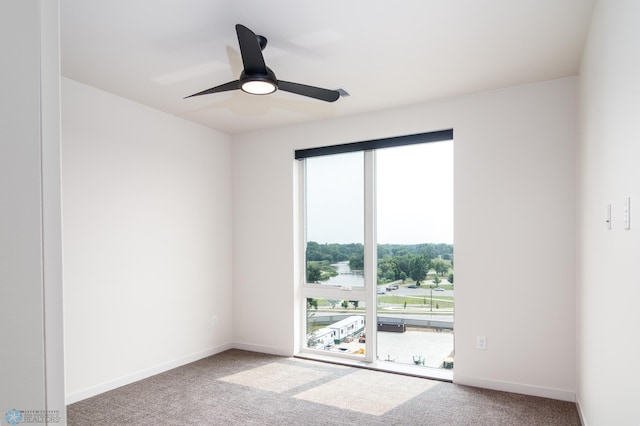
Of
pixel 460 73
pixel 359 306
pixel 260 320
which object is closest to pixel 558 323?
pixel 359 306

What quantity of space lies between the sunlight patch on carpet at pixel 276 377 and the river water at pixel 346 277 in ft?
3.15

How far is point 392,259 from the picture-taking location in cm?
427

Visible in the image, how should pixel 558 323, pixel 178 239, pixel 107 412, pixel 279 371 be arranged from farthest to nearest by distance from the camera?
pixel 178 239 < pixel 279 371 < pixel 558 323 < pixel 107 412

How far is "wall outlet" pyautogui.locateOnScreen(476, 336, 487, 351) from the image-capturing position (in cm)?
358

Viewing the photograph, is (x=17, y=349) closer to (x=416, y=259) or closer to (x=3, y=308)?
(x=3, y=308)

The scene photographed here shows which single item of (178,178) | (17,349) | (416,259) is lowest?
(416,259)

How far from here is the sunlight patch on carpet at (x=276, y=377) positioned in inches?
142

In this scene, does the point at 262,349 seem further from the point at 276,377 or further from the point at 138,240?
the point at 138,240

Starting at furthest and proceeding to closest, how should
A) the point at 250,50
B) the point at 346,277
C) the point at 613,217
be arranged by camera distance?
the point at 346,277 → the point at 250,50 → the point at 613,217

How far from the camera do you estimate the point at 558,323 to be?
3322mm

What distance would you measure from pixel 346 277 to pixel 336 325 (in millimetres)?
551

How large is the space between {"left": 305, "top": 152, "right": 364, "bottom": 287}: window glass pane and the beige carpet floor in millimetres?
1035

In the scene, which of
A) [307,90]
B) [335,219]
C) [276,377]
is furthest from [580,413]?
[307,90]

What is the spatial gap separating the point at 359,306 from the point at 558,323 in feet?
6.04
